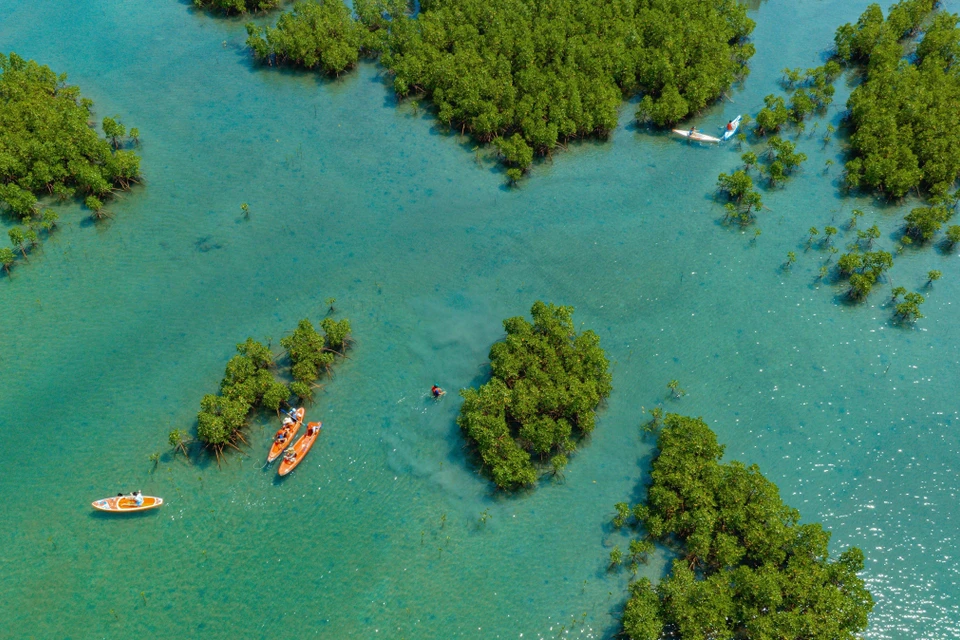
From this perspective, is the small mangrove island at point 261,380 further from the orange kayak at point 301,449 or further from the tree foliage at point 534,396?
the tree foliage at point 534,396

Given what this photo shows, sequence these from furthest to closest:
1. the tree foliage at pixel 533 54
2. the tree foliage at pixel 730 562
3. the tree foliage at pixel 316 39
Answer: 1. the tree foliage at pixel 316 39
2. the tree foliage at pixel 533 54
3. the tree foliage at pixel 730 562

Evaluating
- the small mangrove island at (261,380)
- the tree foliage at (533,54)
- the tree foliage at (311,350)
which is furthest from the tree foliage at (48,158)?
the tree foliage at (311,350)

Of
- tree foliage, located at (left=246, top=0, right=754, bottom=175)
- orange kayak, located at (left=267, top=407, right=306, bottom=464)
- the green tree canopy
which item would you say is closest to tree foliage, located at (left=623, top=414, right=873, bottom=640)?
orange kayak, located at (left=267, top=407, right=306, bottom=464)

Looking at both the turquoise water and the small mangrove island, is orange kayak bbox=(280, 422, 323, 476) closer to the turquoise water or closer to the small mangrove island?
the turquoise water

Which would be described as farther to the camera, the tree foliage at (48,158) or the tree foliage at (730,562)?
the tree foliage at (48,158)

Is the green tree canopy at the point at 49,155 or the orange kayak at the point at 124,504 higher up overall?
the green tree canopy at the point at 49,155

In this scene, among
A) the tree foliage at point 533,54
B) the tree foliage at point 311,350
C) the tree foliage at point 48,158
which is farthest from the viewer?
the tree foliage at point 533,54

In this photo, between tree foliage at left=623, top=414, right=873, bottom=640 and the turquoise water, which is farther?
the turquoise water

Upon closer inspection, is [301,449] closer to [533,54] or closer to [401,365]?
[401,365]
